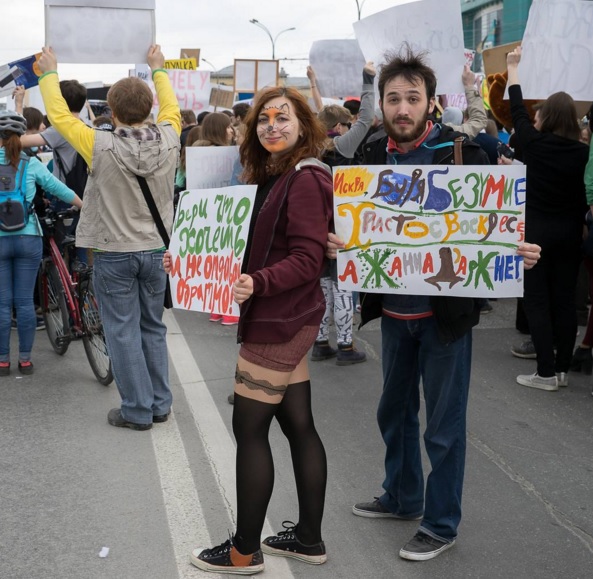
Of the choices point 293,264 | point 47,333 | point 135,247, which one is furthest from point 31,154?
point 293,264

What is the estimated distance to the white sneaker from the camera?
251 inches

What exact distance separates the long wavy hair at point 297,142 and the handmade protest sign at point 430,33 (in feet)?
9.15

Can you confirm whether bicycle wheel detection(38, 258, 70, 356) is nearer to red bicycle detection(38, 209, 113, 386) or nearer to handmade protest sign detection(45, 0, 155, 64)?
red bicycle detection(38, 209, 113, 386)

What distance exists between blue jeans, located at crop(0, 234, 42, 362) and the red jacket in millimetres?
3732

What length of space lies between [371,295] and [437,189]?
548 mm

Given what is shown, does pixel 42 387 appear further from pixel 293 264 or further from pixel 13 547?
pixel 293 264

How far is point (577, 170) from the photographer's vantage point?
20.3 feet

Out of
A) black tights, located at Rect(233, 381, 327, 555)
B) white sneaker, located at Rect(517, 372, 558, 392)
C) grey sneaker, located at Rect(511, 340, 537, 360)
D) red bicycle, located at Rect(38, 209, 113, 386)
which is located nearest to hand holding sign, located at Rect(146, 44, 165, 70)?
red bicycle, located at Rect(38, 209, 113, 386)

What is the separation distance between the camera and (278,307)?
338cm

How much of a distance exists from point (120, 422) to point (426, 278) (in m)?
2.63

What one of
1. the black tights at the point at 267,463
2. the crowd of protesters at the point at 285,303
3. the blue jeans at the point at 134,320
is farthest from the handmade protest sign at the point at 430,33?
the black tights at the point at 267,463

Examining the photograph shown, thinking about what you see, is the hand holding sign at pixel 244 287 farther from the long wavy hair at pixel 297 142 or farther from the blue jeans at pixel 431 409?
the blue jeans at pixel 431 409

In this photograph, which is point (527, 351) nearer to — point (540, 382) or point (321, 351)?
point (540, 382)

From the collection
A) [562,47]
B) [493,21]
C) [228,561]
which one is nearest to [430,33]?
[562,47]
